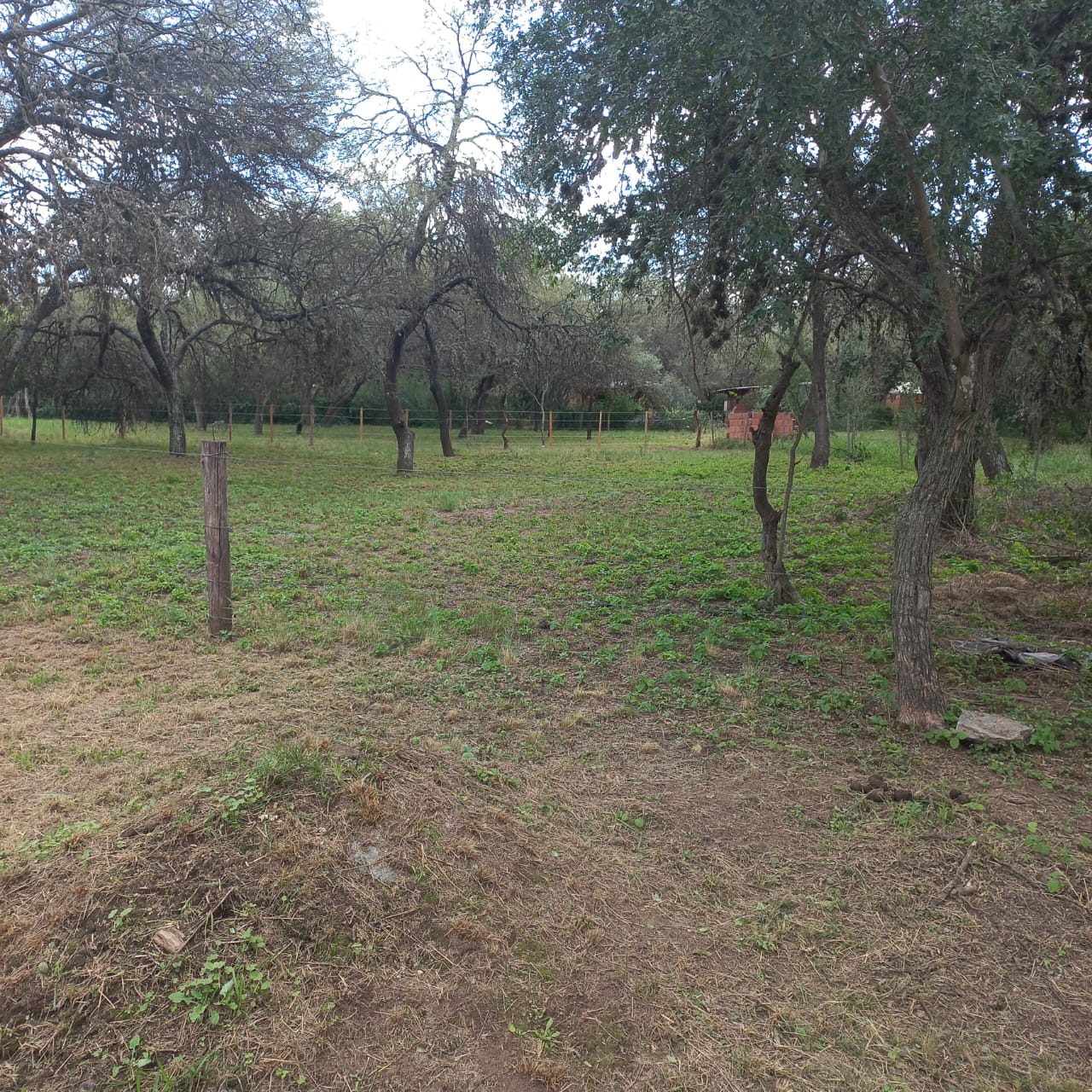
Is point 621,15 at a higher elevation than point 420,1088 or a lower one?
higher

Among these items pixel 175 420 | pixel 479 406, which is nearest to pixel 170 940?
pixel 175 420

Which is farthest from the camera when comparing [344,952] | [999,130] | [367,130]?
[367,130]

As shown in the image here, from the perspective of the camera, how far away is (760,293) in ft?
17.2

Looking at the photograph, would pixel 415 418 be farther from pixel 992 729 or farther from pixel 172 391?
pixel 992 729

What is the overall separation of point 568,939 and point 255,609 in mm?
4047

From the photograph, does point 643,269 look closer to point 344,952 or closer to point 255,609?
point 255,609

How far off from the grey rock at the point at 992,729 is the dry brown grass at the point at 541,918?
20cm

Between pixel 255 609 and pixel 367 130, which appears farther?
pixel 367 130

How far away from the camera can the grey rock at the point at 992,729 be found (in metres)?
4.02

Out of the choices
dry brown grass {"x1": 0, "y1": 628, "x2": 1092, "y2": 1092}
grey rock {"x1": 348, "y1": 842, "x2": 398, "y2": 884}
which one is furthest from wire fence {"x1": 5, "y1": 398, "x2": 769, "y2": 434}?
grey rock {"x1": 348, "y1": 842, "x2": 398, "y2": 884}

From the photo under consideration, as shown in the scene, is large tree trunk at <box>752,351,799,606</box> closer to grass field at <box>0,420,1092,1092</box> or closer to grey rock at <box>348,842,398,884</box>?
grass field at <box>0,420,1092,1092</box>

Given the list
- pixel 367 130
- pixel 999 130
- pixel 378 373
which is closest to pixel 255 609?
pixel 999 130

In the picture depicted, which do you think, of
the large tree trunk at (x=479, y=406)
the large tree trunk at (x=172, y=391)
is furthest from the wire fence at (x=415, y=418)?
the large tree trunk at (x=172, y=391)

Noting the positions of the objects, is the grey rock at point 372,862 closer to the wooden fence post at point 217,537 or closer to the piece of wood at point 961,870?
the piece of wood at point 961,870
